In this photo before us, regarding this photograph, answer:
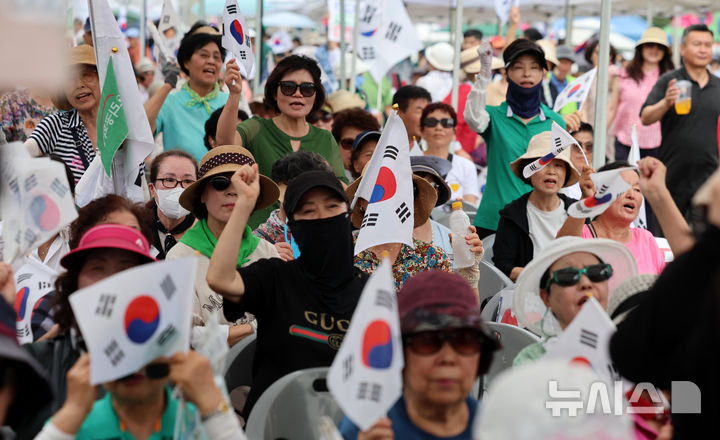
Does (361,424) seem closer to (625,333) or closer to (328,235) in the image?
(625,333)

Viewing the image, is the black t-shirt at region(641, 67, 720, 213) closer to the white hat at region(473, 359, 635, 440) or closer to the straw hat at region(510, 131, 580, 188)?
the straw hat at region(510, 131, 580, 188)

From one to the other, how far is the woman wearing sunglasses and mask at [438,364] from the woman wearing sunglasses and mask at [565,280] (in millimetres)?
658

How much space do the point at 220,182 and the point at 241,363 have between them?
36.6 inches

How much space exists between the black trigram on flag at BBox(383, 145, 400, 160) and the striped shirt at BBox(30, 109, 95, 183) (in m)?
1.99

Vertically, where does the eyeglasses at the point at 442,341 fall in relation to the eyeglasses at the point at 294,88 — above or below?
below

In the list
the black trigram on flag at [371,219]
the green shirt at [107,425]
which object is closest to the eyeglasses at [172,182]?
the black trigram on flag at [371,219]

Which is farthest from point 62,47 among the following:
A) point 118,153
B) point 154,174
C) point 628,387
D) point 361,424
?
point 154,174

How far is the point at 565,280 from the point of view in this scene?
3.77 meters

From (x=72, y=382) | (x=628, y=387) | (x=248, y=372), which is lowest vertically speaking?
(x=248, y=372)

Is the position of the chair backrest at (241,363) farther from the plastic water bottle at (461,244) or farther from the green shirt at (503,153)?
the green shirt at (503,153)

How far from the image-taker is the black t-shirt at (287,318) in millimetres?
3943

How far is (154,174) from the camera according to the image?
568 cm

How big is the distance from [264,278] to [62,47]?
1898 millimetres

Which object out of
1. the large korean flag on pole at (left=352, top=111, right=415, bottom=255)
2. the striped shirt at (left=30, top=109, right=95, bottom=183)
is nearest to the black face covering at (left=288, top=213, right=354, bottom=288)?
the large korean flag on pole at (left=352, top=111, right=415, bottom=255)
